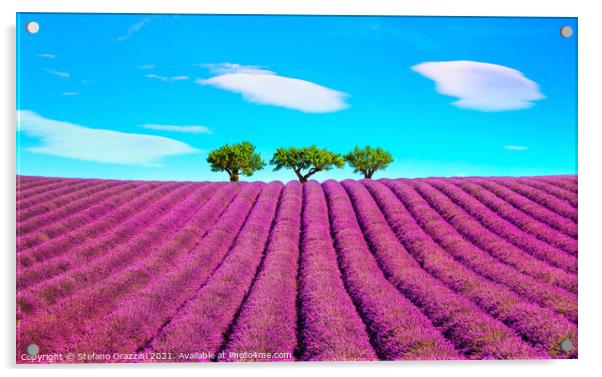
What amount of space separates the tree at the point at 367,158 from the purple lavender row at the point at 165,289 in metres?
1.93

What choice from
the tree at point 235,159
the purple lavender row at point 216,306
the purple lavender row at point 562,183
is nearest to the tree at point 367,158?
the tree at point 235,159

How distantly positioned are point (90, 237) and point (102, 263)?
66 cm

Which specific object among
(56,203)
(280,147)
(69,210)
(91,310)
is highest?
(280,147)

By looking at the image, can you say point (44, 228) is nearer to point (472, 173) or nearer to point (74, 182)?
point (74, 182)

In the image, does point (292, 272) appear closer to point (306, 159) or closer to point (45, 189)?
point (306, 159)

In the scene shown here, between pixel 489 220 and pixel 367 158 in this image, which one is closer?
pixel 367 158

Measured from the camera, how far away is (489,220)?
24.0 ft

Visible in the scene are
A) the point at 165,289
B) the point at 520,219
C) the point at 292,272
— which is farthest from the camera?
the point at 520,219

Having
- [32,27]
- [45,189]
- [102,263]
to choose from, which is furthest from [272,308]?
[32,27]

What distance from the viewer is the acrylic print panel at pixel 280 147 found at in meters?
6.04

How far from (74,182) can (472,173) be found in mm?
6340

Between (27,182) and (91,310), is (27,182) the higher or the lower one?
Answer: the higher one

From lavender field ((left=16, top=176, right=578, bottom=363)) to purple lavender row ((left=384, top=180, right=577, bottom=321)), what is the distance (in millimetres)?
26
